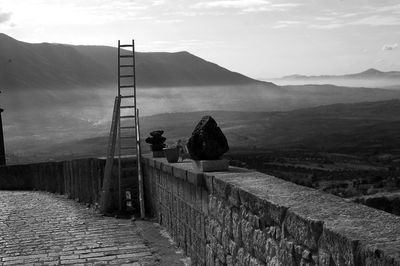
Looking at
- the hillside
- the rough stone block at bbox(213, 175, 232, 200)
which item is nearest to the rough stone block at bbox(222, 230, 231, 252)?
the rough stone block at bbox(213, 175, 232, 200)

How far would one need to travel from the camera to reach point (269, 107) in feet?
641

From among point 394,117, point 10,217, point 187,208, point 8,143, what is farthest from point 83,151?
point 187,208

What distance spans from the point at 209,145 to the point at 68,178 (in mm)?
11819

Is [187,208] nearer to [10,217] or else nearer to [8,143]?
[10,217]

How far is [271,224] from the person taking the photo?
15.7ft

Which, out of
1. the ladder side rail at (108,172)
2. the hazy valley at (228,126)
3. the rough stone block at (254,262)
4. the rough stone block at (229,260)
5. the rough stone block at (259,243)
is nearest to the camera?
the rough stone block at (259,243)

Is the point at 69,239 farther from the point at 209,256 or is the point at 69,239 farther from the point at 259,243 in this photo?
the point at 259,243

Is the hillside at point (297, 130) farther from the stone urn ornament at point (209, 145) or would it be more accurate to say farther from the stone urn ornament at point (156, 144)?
the stone urn ornament at point (209, 145)

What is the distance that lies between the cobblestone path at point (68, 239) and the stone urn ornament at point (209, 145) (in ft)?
6.75

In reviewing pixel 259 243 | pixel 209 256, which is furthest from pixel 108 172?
pixel 259 243

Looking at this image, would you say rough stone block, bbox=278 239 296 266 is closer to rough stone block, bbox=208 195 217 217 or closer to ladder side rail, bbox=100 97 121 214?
rough stone block, bbox=208 195 217 217

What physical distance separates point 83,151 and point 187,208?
84197mm

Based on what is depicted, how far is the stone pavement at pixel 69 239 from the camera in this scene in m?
8.86

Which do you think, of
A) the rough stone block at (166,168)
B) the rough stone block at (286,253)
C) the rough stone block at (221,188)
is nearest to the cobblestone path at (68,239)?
the rough stone block at (166,168)
